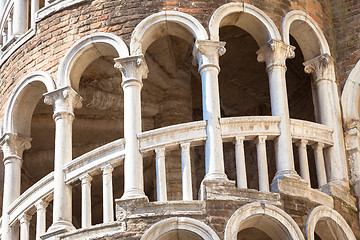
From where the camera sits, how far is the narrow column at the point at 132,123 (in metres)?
14.8

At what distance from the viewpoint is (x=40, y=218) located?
1575cm

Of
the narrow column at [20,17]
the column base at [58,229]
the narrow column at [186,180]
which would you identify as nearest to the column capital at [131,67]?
the narrow column at [186,180]

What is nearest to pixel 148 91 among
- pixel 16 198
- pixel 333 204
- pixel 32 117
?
pixel 32 117

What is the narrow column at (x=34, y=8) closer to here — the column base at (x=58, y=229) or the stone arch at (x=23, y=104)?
the stone arch at (x=23, y=104)

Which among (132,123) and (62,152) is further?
(62,152)

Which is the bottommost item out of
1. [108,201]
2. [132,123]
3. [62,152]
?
[108,201]

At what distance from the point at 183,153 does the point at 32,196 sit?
9.01 ft

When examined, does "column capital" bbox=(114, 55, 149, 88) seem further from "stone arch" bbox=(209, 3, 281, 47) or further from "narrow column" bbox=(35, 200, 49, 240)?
"narrow column" bbox=(35, 200, 49, 240)

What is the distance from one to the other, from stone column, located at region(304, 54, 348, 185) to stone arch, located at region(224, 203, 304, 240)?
1665mm

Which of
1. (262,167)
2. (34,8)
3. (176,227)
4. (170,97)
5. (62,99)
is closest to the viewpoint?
(176,227)

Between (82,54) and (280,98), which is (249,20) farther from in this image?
(82,54)

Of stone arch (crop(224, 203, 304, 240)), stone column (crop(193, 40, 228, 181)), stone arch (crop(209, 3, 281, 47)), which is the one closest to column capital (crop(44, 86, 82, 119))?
stone column (crop(193, 40, 228, 181))

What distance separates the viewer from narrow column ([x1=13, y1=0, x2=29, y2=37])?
1780 cm

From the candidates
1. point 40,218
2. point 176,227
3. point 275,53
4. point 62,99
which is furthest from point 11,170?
point 275,53
